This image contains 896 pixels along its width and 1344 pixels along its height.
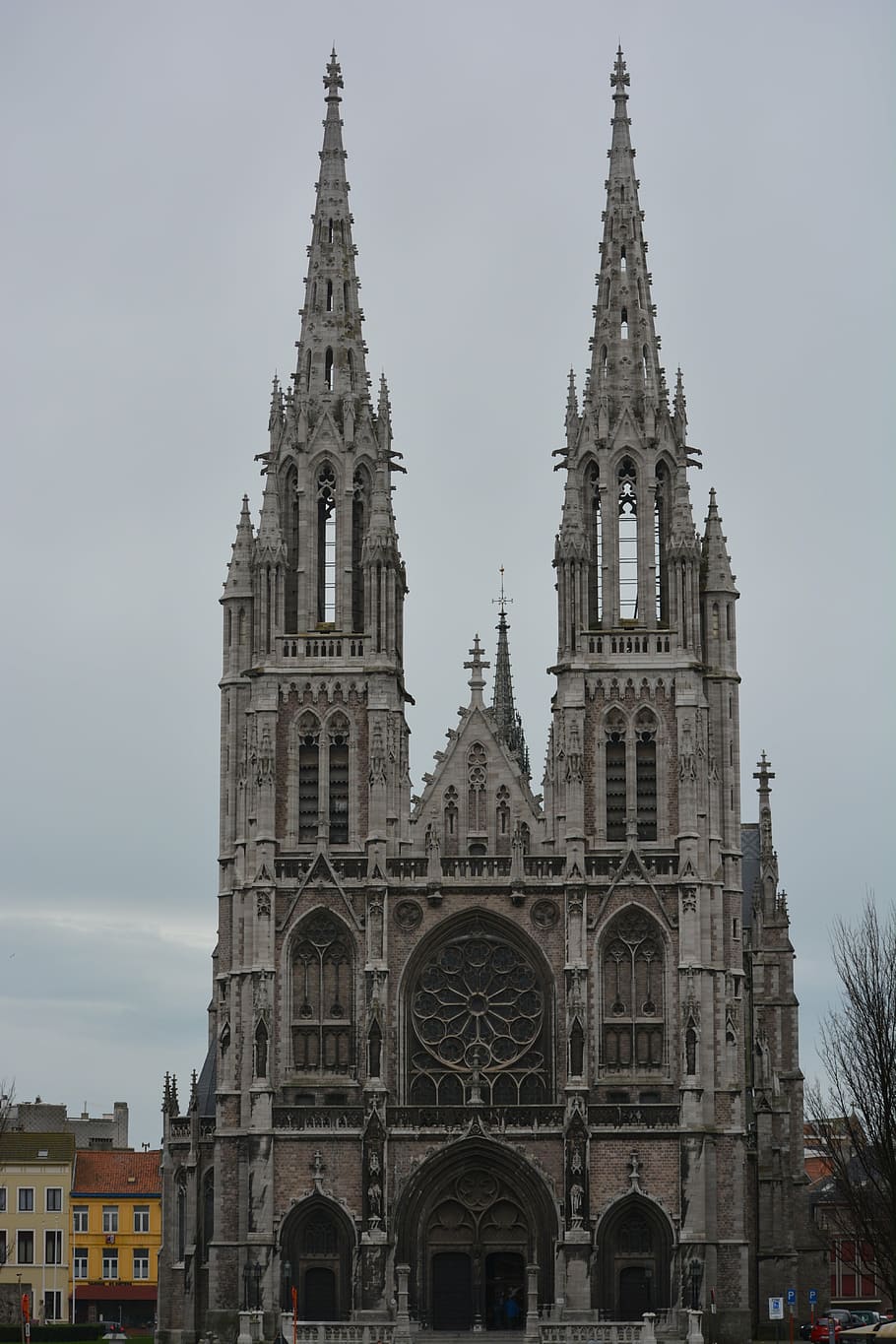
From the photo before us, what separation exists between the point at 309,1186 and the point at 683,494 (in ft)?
83.0

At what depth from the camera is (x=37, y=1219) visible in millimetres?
105500

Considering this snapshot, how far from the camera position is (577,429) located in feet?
281

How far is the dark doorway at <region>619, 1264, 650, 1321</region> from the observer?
7775cm

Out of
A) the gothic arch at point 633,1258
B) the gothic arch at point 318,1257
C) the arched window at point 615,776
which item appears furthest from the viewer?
the arched window at point 615,776

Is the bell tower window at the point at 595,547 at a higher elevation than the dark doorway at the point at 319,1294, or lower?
higher

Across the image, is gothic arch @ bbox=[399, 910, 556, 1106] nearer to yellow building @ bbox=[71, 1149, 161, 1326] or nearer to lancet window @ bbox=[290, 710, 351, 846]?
lancet window @ bbox=[290, 710, 351, 846]

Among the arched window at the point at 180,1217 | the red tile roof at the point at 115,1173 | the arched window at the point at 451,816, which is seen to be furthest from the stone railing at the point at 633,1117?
the red tile roof at the point at 115,1173

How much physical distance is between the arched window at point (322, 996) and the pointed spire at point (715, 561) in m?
16.7

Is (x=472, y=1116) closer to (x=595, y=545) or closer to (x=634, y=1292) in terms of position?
(x=634, y=1292)

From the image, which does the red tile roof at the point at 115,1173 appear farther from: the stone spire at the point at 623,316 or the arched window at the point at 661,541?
the stone spire at the point at 623,316

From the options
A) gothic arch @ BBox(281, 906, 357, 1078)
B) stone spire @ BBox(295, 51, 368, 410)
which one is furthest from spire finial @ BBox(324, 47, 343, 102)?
gothic arch @ BBox(281, 906, 357, 1078)

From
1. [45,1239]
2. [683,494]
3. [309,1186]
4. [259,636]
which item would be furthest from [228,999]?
[45,1239]

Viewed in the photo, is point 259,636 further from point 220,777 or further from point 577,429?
point 577,429

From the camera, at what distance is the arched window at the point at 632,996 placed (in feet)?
262
